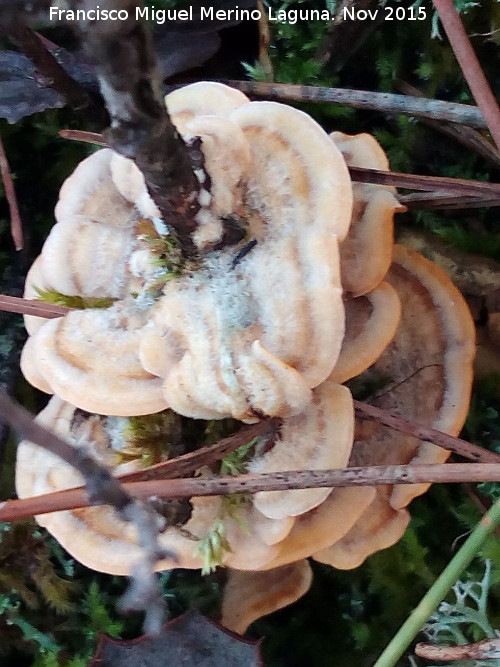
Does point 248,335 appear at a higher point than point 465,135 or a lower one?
lower

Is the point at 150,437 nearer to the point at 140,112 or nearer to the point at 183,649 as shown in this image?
the point at 183,649

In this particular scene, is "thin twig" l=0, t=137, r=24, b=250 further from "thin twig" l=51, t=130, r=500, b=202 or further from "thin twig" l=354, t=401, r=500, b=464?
"thin twig" l=354, t=401, r=500, b=464

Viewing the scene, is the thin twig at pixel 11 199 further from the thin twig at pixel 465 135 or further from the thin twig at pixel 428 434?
the thin twig at pixel 465 135

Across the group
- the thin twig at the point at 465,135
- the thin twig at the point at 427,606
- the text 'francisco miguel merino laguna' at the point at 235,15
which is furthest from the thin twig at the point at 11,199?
the thin twig at the point at 427,606

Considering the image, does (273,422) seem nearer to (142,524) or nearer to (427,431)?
(427,431)

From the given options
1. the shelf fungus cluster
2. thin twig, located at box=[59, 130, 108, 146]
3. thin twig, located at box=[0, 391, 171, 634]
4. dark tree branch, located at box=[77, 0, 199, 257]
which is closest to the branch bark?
the shelf fungus cluster

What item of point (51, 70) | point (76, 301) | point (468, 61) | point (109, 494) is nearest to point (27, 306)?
point (76, 301)
